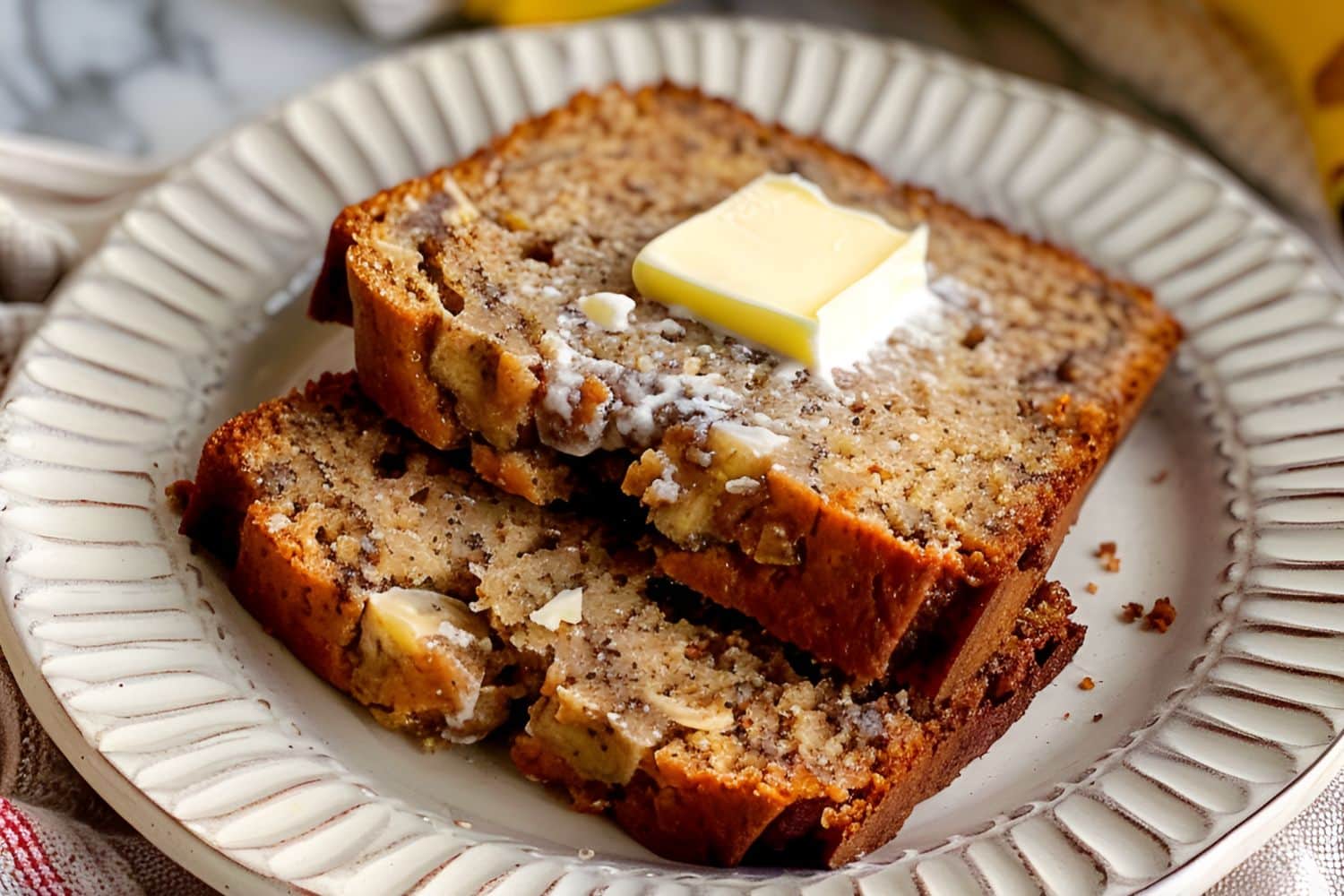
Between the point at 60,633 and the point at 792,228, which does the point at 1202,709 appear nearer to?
the point at 792,228

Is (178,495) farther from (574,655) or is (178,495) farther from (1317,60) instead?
(1317,60)

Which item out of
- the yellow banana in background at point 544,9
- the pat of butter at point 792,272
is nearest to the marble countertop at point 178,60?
the yellow banana in background at point 544,9

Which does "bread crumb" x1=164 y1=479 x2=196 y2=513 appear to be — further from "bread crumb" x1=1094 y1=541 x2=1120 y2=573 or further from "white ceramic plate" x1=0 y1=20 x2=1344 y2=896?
"bread crumb" x1=1094 y1=541 x2=1120 y2=573

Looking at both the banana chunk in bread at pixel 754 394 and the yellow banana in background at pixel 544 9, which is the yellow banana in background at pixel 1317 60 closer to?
the banana chunk in bread at pixel 754 394

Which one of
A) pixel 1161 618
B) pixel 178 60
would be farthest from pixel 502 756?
pixel 178 60

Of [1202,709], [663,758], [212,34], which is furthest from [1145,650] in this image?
[212,34]

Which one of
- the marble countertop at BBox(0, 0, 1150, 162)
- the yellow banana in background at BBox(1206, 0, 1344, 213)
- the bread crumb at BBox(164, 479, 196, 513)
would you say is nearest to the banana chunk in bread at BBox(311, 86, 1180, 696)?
the bread crumb at BBox(164, 479, 196, 513)
